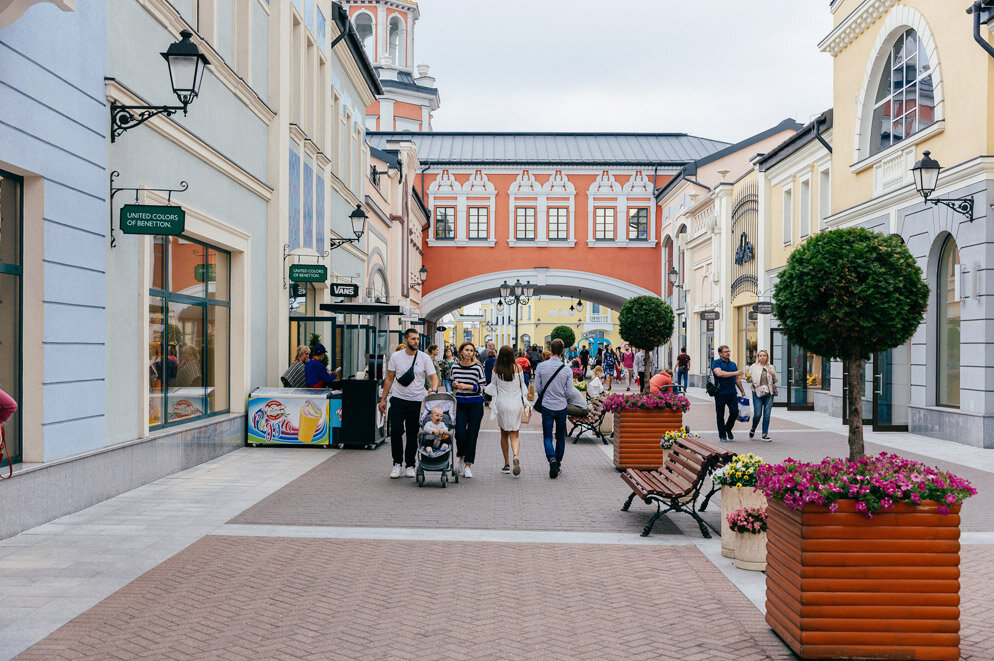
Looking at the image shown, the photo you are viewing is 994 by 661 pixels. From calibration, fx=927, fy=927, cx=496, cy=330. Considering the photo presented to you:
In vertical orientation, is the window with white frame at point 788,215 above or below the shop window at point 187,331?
above

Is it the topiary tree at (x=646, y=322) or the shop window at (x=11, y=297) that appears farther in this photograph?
the topiary tree at (x=646, y=322)

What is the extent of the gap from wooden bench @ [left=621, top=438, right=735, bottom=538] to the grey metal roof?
35.9 meters

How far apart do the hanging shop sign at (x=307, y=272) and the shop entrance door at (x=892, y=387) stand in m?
11.1

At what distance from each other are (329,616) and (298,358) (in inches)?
428

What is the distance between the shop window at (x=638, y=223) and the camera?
4425 centimetres

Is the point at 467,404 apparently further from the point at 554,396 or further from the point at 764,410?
the point at 764,410

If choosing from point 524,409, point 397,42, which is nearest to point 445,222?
point 397,42

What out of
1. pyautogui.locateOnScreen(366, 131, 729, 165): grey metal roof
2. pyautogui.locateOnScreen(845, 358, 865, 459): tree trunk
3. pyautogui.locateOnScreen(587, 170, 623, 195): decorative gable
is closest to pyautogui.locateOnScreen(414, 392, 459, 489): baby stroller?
pyautogui.locateOnScreen(845, 358, 865, 459): tree trunk

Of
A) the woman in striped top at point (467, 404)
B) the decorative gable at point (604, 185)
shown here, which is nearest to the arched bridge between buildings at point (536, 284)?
the decorative gable at point (604, 185)

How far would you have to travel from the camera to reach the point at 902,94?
1859 centimetres

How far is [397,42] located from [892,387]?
43.3m

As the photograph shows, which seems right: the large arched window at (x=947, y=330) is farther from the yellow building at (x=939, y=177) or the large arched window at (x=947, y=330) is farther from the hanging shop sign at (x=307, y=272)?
the hanging shop sign at (x=307, y=272)

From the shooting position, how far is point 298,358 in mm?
16094

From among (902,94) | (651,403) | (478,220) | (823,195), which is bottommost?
(651,403)
